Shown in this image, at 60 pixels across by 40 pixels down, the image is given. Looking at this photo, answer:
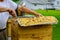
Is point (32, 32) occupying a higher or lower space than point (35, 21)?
lower

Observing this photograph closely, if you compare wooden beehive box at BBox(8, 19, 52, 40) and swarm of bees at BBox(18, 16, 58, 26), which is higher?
swarm of bees at BBox(18, 16, 58, 26)

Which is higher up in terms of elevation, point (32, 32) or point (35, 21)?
point (35, 21)

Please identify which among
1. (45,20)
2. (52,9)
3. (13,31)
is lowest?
(52,9)

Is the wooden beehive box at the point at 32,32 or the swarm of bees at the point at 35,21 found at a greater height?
the swarm of bees at the point at 35,21

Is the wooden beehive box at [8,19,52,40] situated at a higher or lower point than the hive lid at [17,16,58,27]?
lower

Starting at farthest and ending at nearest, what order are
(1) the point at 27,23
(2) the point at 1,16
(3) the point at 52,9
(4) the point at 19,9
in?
(3) the point at 52,9 → (4) the point at 19,9 → (2) the point at 1,16 → (1) the point at 27,23

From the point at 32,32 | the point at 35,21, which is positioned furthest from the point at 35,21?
the point at 32,32

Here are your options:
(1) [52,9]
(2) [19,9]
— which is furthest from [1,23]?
(1) [52,9]

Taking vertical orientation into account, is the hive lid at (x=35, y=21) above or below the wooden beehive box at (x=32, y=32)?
above

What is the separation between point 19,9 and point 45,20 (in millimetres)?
488

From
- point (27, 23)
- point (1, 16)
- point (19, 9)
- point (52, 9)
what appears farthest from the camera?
point (52, 9)

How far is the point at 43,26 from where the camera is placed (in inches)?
110

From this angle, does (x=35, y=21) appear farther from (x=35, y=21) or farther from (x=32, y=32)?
(x=32, y=32)

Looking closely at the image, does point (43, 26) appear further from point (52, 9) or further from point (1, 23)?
point (52, 9)
